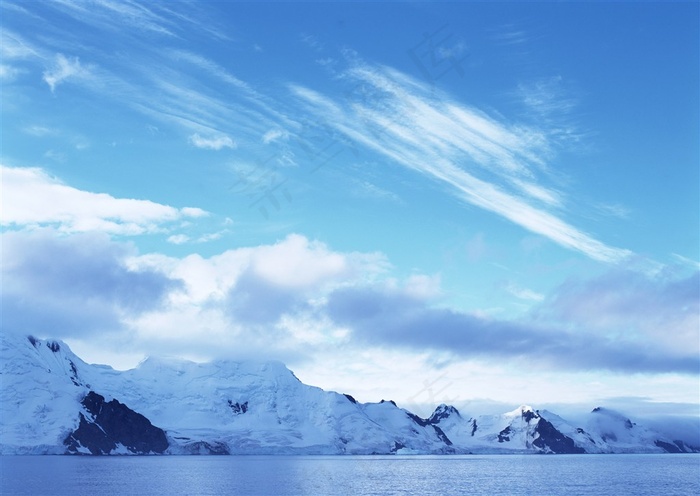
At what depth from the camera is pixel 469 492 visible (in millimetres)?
169375

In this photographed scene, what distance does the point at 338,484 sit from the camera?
190 meters

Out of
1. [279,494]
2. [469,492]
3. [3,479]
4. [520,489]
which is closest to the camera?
[279,494]

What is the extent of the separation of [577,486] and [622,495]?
31.1 m

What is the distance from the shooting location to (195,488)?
570ft

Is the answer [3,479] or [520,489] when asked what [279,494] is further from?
[3,479]

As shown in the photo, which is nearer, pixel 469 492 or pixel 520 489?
pixel 469 492

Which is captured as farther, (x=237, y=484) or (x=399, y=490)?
(x=237, y=484)

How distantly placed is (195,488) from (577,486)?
109056 millimetres

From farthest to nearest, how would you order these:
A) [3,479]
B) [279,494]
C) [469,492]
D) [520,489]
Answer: [3,479]
[520,489]
[469,492]
[279,494]

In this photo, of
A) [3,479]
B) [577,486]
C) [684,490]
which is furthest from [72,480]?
[684,490]

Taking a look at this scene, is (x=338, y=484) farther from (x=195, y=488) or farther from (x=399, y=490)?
(x=195, y=488)

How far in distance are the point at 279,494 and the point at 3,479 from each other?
92339mm

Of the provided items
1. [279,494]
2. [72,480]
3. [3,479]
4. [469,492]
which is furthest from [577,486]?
[3,479]

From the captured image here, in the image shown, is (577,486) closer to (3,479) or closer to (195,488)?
(195,488)
